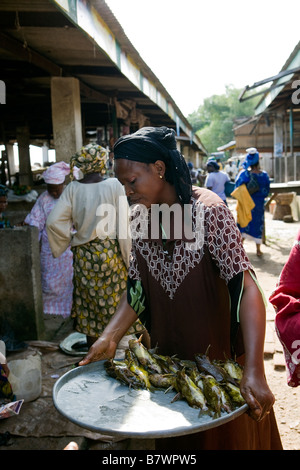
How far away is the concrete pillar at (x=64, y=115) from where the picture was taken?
5.62m

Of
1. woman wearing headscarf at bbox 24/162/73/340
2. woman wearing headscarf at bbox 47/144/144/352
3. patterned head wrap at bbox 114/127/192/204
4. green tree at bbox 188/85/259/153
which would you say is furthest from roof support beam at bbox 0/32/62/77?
green tree at bbox 188/85/259/153

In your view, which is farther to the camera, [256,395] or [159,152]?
[159,152]

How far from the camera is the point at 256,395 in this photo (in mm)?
1498

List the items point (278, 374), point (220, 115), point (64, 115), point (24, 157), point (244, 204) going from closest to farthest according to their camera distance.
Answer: point (278, 374) → point (64, 115) → point (244, 204) → point (24, 157) → point (220, 115)

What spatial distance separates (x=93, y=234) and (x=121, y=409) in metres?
2.30

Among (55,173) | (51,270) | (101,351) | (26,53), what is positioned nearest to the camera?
(101,351)

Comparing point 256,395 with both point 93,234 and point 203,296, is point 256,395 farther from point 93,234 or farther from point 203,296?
point 93,234

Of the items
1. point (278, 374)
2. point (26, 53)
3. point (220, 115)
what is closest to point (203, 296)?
point (278, 374)

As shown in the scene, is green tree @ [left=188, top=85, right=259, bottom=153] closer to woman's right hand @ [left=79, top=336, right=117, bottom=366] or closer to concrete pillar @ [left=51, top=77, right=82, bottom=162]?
concrete pillar @ [left=51, top=77, right=82, bottom=162]

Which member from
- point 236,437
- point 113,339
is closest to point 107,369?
point 113,339

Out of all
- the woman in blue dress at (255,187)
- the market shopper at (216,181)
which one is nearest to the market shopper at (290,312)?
the woman in blue dress at (255,187)

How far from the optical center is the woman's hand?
4.84 feet

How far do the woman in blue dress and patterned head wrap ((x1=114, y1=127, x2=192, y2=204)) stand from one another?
659 centimetres
